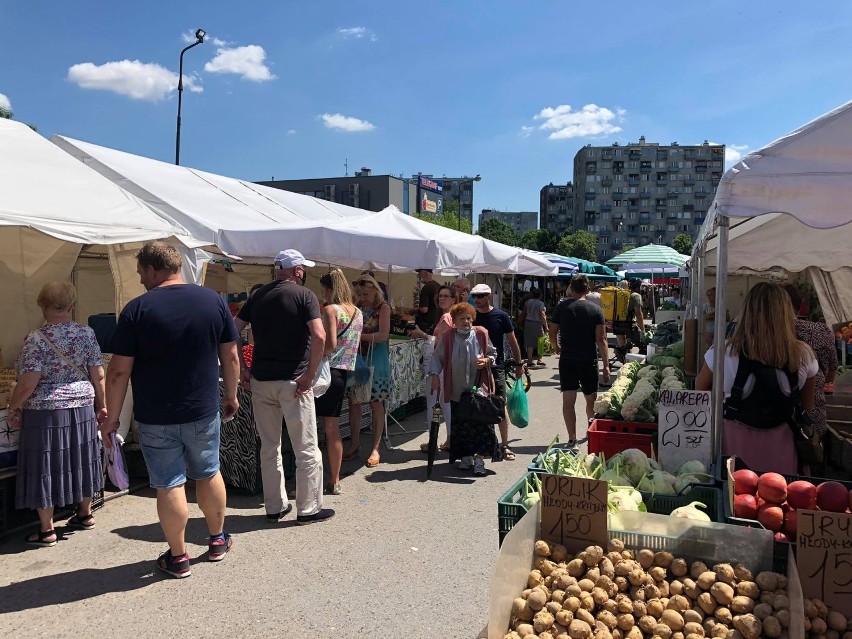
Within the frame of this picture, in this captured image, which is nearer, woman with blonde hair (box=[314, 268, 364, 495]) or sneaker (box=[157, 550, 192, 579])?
sneaker (box=[157, 550, 192, 579])

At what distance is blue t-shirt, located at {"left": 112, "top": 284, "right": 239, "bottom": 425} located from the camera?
347 centimetres

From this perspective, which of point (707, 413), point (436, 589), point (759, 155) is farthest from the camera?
point (436, 589)

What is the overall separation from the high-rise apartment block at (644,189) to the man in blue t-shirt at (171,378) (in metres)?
125

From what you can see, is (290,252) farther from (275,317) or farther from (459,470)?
(459,470)

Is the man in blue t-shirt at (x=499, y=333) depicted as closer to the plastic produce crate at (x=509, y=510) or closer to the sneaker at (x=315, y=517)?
the sneaker at (x=315, y=517)

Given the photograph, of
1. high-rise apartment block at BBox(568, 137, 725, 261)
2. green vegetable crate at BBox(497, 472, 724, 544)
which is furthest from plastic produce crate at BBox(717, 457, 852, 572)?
high-rise apartment block at BBox(568, 137, 725, 261)

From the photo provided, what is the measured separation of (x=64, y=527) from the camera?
4.46 meters

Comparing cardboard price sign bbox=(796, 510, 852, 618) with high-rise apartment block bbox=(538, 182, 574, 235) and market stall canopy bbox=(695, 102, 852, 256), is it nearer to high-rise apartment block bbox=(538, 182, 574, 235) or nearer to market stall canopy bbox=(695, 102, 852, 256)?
market stall canopy bbox=(695, 102, 852, 256)

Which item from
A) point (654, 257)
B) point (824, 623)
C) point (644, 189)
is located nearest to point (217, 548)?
point (824, 623)

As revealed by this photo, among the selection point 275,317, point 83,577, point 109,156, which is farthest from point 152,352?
point 109,156

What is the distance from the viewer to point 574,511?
2.33 meters

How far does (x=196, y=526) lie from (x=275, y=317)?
5.27 feet

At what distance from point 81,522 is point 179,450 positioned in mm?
1524

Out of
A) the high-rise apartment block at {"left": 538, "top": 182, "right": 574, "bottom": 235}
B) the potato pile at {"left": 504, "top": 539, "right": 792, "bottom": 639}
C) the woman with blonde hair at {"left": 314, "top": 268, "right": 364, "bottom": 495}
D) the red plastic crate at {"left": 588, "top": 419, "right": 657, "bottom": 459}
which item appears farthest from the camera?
the high-rise apartment block at {"left": 538, "top": 182, "right": 574, "bottom": 235}
